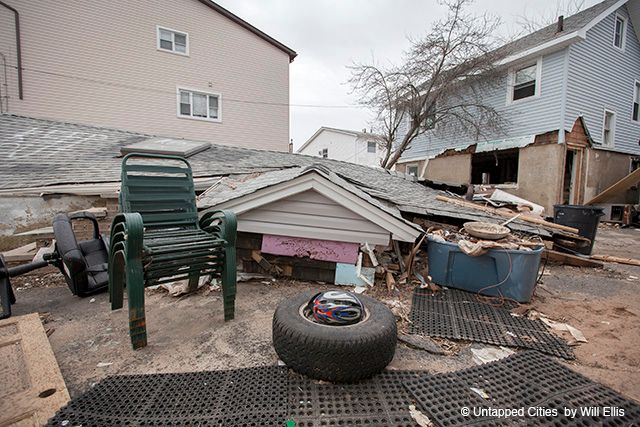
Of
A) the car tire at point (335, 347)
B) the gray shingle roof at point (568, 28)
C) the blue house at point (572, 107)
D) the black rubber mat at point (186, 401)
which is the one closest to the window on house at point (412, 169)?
the blue house at point (572, 107)

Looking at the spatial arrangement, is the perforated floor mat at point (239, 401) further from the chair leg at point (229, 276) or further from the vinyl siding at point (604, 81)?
the vinyl siding at point (604, 81)

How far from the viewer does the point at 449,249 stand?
12.0ft

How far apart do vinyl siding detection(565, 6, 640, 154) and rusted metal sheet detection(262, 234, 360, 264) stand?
36.2ft

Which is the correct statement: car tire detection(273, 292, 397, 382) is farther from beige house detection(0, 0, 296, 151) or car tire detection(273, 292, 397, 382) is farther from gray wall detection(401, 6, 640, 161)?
beige house detection(0, 0, 296, 151)

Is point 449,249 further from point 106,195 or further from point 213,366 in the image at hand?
point 106,195

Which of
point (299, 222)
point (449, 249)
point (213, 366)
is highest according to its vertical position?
point (299, 222)

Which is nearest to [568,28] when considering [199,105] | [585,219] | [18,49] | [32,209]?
[585,219]

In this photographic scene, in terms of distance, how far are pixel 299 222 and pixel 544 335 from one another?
286 centimetres

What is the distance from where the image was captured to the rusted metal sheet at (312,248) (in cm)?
386

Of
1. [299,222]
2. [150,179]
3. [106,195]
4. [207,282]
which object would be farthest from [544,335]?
[106,195]

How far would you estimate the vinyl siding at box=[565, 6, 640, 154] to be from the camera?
33.6 feet

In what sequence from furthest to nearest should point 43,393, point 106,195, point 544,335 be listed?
point 106,195, point 544,335, point 43,393

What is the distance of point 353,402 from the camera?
1763 mm

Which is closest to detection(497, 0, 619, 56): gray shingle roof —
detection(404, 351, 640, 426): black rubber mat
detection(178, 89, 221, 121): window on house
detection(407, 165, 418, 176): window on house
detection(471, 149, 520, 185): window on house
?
detection(471, 149, 520, 185): window on house
